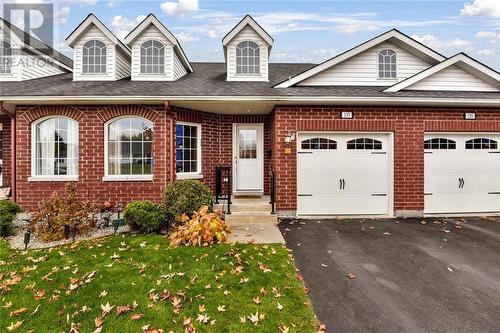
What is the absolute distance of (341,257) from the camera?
16.2ft

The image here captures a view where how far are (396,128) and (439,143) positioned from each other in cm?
151

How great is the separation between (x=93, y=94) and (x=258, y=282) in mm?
6698

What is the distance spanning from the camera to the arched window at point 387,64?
856 centimetres

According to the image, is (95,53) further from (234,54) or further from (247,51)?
(247,51)

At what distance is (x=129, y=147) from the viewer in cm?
801

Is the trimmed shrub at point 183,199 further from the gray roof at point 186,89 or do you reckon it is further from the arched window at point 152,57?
the arched window at point 152,57

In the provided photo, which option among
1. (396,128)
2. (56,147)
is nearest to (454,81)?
(396,128)

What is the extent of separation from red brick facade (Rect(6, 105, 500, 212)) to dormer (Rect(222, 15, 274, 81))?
2456 mm

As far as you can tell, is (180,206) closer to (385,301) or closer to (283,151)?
(283,151)

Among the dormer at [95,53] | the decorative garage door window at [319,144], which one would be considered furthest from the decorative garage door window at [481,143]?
the dormer at [95,53]

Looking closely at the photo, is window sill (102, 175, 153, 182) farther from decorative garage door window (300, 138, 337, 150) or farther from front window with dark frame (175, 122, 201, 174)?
decorative garage door window (300, 138, 337, 150)

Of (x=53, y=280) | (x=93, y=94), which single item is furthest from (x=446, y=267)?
(x=93, y=94)

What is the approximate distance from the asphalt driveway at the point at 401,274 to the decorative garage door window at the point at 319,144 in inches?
90.2

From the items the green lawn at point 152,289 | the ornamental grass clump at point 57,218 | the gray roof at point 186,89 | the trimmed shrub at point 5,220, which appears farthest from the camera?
the gray roof at point 186,89
